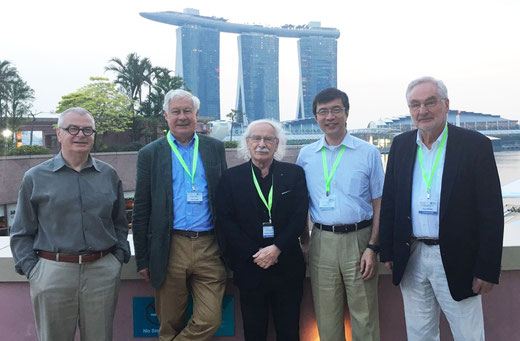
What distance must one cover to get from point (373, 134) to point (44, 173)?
202 ft

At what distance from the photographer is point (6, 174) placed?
20.7 meters

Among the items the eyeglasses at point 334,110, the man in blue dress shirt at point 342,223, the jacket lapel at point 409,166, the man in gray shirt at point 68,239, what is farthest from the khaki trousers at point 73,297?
the jacket lapel at point 409,166

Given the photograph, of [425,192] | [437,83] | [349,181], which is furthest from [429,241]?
[437,83]

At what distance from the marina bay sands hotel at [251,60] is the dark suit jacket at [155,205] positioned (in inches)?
4142

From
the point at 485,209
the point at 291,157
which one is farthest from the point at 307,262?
the point at 291,157

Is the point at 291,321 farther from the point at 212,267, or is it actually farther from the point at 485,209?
the point at 485,209

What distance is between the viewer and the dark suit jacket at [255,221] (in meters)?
2.02

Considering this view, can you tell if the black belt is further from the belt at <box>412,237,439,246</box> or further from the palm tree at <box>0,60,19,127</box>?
the palm tree at <box>0,60,19,127</box>

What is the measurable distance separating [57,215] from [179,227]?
23.3 inches

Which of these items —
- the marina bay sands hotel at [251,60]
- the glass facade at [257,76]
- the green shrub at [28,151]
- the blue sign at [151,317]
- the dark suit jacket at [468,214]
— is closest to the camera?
the dark suit jacket at [468,214]

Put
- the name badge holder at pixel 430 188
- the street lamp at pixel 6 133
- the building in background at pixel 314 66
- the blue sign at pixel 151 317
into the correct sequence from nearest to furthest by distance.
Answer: the name badge holder at pixel 430 188 < the blue sign at pixel 151 317 < the street lamp at pixel 6 133 < the building in background at pixel 314 66

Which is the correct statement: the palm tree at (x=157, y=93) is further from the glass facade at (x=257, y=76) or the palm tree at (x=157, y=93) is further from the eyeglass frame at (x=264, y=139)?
the glass facade at (x=257, y=76)

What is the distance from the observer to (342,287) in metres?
2.08

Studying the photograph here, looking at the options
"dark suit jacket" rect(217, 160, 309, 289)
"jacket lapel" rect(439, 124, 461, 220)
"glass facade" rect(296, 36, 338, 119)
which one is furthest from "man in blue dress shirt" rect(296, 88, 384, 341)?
"glass facade" rect(296, 36, 338, 119)
